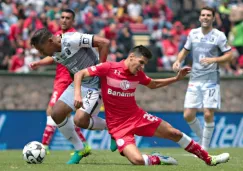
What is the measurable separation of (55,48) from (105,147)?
8.14 meters

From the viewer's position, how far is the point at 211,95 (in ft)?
48.8

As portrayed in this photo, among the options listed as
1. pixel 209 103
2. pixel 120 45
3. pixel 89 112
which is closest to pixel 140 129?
pixel 89 112

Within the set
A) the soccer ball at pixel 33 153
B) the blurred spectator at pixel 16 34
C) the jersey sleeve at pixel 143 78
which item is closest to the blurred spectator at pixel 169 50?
the blurred spectator at pixel 16 34

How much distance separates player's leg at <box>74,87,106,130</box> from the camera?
12.4m

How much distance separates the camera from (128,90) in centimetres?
1164

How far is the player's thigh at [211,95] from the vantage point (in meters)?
14.8

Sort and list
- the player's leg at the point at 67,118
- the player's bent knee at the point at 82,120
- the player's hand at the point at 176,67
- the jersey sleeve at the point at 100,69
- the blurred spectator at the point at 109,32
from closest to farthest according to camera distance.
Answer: the jersey sleeve at the point at 100,69 < the player's bent knee at the point at 82,120 < the player's leg at the point at 67,118 < the player's hand at the point at 176,67 < the blurred spectator at the point at 109,32

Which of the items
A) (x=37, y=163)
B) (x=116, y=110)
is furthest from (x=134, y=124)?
(x=37, y=163)

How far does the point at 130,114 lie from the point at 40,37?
171 cm

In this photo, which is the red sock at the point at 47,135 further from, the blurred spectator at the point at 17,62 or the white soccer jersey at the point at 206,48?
the blurred spectator at the point at 17,62

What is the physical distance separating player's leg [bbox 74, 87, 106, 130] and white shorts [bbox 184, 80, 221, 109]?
2.80 m

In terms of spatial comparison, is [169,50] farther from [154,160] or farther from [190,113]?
[154,160]

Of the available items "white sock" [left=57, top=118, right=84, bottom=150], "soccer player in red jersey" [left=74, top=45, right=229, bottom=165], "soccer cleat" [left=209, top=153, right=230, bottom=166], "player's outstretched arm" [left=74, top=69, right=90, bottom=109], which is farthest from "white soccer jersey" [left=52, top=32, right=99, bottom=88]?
"soccer cleat" [left=209, top=153, right=230, bottom=166]

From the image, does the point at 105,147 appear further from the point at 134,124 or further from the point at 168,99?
the point at 134,124
